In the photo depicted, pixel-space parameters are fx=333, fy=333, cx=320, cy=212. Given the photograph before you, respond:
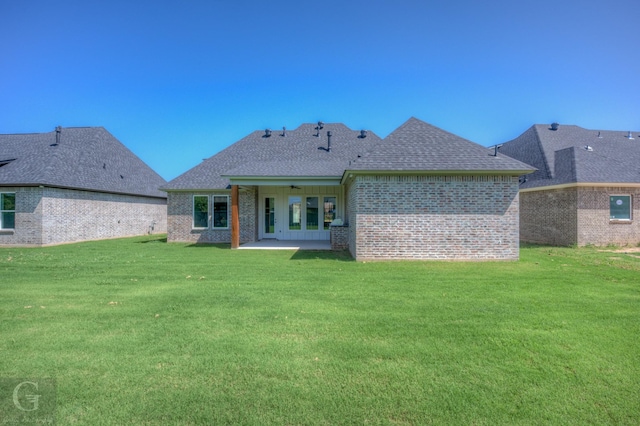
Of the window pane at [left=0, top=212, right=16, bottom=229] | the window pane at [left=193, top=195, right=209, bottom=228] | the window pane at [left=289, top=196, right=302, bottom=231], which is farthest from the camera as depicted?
the window pane at [left=289, top=196, right=302, bottom=231]

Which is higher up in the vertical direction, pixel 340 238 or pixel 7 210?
pixel 7 210

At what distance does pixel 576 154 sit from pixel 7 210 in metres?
29.0

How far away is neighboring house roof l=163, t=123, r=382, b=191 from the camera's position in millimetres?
16312

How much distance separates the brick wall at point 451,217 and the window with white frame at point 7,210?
18376 millimetres

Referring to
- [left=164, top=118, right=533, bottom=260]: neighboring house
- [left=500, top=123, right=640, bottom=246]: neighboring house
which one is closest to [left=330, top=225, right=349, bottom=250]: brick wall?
[left=164, top=118, right=533, bottom=260]: neighboring house

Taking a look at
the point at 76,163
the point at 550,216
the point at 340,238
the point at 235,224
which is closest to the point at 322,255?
the point at 340,238

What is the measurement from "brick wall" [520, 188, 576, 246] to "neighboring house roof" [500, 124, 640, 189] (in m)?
0.71

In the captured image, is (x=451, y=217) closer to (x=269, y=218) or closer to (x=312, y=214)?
(x=312, y=214)

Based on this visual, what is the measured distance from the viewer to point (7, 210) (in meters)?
16.7

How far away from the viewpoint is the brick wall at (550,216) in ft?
52.6

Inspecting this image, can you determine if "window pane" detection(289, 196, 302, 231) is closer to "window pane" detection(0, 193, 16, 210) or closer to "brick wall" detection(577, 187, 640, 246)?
"brick wall" detection(577, 187, 640, 246)

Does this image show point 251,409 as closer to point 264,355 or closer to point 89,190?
point 264,355

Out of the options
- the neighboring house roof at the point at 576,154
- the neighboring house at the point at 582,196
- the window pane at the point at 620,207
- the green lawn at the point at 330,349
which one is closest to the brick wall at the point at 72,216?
the green lawn at the point at 330,349

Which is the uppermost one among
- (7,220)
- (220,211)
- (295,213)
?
(220,211)
